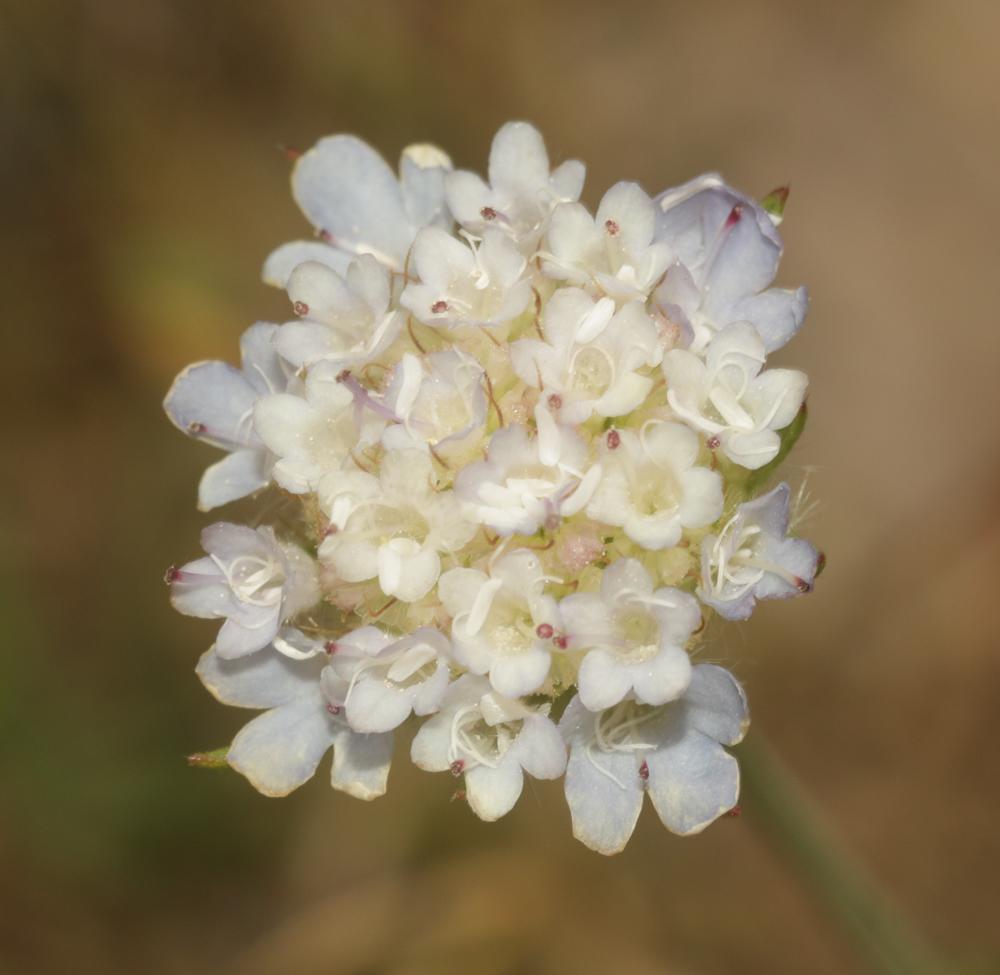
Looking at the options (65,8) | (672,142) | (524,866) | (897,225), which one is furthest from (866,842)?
(65,8)

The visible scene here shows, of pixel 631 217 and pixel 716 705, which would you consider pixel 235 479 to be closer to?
pixel 631 217

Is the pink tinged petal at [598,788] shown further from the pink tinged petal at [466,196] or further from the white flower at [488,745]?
the pink tinged petal at [466,196]

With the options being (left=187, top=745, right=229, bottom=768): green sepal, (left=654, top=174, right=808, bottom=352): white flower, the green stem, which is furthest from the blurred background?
(left=654, top=174, right=808, bottom=352): white flower

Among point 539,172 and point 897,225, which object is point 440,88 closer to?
point 897,225

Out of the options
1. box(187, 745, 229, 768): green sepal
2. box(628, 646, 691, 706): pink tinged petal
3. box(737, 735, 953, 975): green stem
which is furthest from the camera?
box(737, 735, 953, 975): green stem

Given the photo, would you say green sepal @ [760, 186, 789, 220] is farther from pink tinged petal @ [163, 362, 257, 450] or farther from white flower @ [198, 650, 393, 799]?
white flower @ [198, 650, 393, 799]
